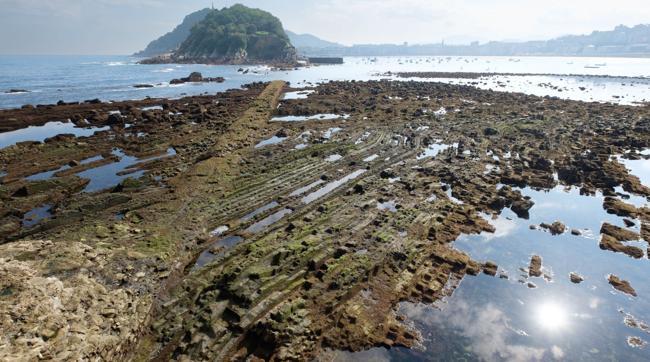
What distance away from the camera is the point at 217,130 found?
4588 centimetres

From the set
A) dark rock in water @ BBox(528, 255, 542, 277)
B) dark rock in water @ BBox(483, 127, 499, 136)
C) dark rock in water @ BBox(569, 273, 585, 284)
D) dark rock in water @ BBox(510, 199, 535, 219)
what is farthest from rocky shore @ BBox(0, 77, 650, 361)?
dark rock in water @ BBox(569, 273, 585, 284)

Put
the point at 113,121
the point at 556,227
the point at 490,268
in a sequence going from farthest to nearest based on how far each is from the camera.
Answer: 1. the point at 113,121
2. the point at 556,227
3. the point at 490,268

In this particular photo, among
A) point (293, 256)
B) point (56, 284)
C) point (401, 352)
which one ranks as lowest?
point (401, 352)

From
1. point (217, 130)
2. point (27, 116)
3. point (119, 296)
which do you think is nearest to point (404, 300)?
point (119, 296)

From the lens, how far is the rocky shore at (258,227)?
44.9 ft

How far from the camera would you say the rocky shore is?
13.7 meters

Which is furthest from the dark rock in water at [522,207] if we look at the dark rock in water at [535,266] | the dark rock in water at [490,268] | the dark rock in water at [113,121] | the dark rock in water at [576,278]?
the dark rock in water at [113,121]

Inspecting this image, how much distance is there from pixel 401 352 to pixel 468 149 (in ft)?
104

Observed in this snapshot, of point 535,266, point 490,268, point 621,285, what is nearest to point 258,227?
point 490,268

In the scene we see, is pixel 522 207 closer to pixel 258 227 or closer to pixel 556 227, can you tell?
pixel 556 227

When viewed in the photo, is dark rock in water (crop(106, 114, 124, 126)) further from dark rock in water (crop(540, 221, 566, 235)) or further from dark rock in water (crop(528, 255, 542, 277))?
dark rock in water (crop(540, 221, 566, 235))

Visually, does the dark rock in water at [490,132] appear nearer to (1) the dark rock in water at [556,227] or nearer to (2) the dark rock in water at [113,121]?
(1) the dark rock in water at [556,227]

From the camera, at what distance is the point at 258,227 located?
74.0 ft

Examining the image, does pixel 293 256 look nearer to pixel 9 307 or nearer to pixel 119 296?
pixel 119 296
